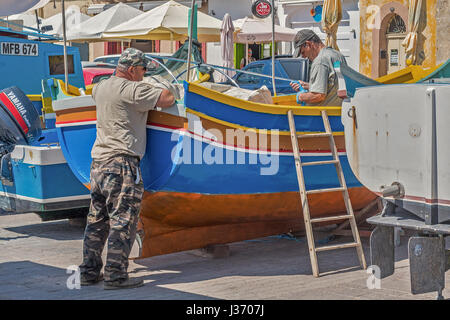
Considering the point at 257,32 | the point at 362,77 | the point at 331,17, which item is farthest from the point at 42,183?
the point at 257,32

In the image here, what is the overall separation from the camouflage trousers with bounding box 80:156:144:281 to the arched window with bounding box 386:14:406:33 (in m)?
20.6

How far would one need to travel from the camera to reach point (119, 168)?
6785 mm

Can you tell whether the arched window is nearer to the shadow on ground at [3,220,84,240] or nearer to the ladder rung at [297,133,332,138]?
the shadow on ground at [3,220,84,240]

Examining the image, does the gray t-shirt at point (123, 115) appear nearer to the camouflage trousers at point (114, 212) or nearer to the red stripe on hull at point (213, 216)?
the camouflage trousers at point (114, 212)

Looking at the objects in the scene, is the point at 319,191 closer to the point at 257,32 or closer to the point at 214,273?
the point at 214,273

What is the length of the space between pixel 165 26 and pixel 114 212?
1261 cm

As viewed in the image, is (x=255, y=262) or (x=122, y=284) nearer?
(x=122, y=284)

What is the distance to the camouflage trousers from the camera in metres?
6.73

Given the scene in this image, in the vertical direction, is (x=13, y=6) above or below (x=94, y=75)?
above

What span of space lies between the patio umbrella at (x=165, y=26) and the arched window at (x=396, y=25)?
8.32 meters

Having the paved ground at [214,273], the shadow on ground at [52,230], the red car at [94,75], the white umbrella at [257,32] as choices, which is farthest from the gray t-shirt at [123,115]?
the white umbrella at [257,32]

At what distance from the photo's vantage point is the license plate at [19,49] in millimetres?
11489

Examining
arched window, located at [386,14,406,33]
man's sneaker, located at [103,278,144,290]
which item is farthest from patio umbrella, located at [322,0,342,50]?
man's sneaker, located at [103,278,144,290]

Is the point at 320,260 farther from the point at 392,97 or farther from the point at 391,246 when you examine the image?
the point at 392,97
